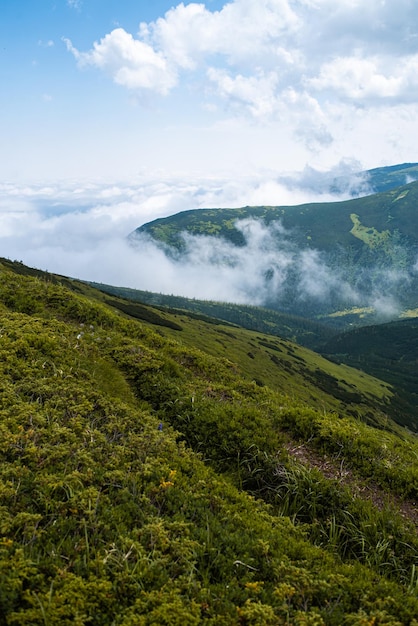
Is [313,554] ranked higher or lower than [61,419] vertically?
lower

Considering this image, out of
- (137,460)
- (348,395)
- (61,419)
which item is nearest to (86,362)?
(61,419)

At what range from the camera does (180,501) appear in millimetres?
8094

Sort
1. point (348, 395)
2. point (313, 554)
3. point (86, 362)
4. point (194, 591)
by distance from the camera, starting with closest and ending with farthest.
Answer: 1. point (194, 591)
2. point (313, 554)
3. point (86, 362)
4. point (348, 395)

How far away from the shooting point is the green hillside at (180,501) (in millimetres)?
5766

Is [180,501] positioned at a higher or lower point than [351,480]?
higher

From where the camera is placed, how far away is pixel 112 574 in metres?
5.98

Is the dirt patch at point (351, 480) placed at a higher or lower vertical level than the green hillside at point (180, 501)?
lower

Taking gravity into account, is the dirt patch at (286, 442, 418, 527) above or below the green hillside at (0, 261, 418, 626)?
below

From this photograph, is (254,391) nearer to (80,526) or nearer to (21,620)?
(80,526)

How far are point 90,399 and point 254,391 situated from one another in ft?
23.4

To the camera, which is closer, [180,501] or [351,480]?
[180,501]

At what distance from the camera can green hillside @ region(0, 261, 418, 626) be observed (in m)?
5.77

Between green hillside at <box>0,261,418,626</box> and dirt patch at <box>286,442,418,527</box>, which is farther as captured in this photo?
dirt patch at <box>286,442,418,527</box>

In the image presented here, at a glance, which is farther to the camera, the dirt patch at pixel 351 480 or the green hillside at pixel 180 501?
the dirt patch at pixel 351 480
